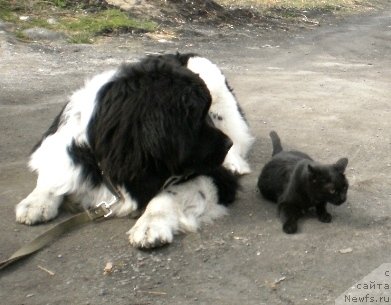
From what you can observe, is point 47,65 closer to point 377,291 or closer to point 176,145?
point 176,145

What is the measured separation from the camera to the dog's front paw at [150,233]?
3.65 metres

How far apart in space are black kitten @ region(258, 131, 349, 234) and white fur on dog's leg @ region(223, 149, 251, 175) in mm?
546

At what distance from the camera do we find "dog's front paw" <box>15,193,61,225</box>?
4008 millimetres

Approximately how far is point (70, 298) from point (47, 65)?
6.93m

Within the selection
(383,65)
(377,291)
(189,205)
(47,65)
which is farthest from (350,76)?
(377,291)

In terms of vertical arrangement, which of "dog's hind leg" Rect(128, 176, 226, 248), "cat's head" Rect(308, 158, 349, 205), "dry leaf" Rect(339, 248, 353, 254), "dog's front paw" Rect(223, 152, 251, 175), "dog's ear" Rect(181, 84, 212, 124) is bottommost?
"dog's front paw" Rect(223, 152, 251, 175)

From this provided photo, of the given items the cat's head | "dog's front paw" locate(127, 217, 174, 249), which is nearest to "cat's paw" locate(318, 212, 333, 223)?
the cat's head

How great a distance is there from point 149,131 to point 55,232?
2.81 feet

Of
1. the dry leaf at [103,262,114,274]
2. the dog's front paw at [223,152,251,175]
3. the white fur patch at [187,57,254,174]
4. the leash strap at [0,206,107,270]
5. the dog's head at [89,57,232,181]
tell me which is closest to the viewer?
the dry leaf at [103,262,114,274]

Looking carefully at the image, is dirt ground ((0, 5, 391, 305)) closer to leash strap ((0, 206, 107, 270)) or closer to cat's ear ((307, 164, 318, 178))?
leash strap ((0, 206, 107, 270))

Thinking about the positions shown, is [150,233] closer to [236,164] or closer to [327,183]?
[327,183]

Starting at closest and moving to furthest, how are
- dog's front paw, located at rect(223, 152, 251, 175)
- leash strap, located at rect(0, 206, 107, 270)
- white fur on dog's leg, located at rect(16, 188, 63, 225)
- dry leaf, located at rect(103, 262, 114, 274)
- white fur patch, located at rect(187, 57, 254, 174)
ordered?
dry leaf, located at rect(103, 262, 114, 274), leash strap, located at rect(0, 206, 107, 270), white fur on dog's leg, located at rect(16, 188, 63, 225), dog's front paw, located at rect(223, 152, 251, 175), white fur patch, located at rect(187, 57, 254, 174)

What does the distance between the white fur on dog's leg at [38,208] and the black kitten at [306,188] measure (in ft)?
4.94

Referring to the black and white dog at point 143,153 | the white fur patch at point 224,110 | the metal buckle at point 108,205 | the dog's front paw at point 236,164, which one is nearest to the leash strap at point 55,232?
the metal buckle at point 108,205
